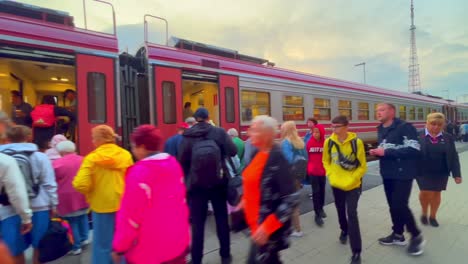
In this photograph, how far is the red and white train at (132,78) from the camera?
4965 millimetres

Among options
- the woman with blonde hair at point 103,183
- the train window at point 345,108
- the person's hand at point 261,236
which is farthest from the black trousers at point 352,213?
the train window at point 345,108

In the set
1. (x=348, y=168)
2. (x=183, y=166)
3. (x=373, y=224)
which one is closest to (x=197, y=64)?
(x=183, y=166)

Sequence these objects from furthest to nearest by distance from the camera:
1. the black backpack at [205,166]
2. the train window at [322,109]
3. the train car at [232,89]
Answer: the train window at [322,109]
the train car at [232,89]
the black backpack at [205,166]

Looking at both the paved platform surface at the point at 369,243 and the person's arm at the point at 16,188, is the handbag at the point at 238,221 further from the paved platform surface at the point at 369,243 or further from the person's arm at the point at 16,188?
the person's arm at the point at 16,188

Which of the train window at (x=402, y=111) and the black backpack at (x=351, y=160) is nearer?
the black backpack at (x=351, y=160)

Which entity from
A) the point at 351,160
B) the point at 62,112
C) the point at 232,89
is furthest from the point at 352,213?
the point at 62,112

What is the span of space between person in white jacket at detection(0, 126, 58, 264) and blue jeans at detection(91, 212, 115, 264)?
49 cm

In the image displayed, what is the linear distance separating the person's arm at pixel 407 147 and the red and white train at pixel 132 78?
4248 millimetres

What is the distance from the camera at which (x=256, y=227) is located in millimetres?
2145

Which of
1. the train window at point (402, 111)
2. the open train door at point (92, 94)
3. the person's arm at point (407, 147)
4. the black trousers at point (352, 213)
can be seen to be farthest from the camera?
the train window at point (402, 111)

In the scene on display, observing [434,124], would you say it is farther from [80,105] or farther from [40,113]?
[40,113]

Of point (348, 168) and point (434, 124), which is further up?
point (434, 124)

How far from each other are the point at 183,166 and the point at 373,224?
342cm

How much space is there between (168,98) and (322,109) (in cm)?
614
